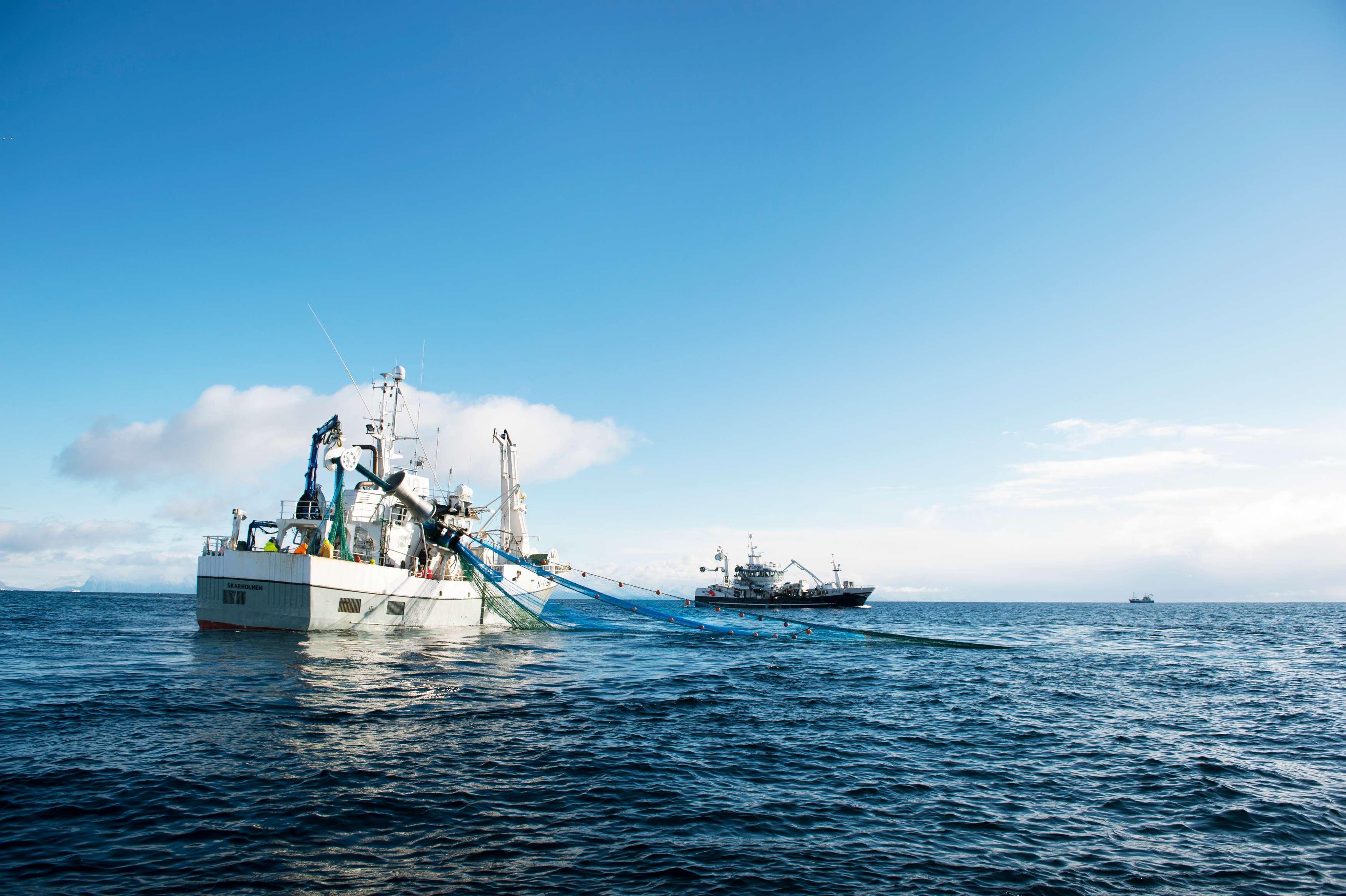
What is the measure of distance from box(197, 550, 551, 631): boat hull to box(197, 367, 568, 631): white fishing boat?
0.05 metres

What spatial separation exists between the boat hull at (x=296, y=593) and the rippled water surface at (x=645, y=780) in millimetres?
6540

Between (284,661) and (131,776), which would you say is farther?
(284,661)

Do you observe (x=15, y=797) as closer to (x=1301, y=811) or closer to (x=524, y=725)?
(x=524, y=725)

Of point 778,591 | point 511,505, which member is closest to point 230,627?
point 511,505

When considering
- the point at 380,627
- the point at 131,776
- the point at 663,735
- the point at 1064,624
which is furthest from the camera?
the point at 1064,624

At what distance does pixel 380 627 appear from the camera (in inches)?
1374

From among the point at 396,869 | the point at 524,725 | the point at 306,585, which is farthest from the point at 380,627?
the point at 396,869

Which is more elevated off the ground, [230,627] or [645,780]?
[645,780]

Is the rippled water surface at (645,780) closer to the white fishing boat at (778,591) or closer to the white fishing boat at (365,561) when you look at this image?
the white fishing boat at (365,561)

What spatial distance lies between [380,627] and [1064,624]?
2862 inches

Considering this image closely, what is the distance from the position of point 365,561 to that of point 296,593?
5510mm

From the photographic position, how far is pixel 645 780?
11.8m

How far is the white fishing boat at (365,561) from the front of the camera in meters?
31.9

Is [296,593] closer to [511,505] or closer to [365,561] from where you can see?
[365,561]
